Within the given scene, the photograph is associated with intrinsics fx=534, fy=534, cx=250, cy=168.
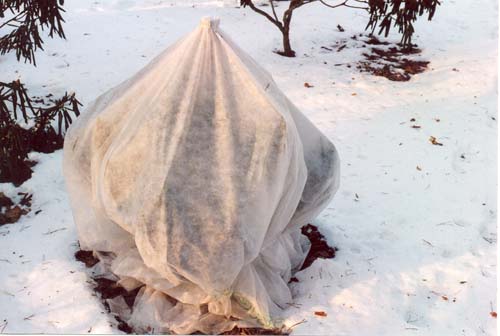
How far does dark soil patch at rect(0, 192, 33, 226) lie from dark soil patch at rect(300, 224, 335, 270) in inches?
86.2

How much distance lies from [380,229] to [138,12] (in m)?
5.71

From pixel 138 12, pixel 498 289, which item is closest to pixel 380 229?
pixel 498 289

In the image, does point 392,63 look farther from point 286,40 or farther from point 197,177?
point 197,177

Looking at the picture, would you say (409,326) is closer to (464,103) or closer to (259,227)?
(259,227)

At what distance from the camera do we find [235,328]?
3.07m

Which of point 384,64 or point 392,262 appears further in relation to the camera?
point 384,64

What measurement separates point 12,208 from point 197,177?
7.37ft

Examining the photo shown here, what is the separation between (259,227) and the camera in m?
2.79

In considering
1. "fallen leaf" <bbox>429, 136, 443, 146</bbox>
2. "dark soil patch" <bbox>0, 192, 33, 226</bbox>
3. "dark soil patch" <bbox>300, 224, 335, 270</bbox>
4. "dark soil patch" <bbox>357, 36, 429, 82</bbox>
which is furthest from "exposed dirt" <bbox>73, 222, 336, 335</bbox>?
"dark soil patch" <bbox>357, 36, 429, 82</bbox>

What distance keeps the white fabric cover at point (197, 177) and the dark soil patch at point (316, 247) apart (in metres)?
0.66

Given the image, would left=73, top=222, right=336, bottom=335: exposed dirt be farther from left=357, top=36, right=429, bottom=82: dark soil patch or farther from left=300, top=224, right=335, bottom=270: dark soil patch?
left=357, top=36, right=429, bottom=82: dark soil patch

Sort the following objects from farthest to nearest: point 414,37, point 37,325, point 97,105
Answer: point 414,37 → point 97,105 → point 37,325

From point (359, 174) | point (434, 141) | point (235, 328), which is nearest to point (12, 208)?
point (235, 328)

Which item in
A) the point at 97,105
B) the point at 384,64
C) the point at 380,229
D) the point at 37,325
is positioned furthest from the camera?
the point at 384,64
